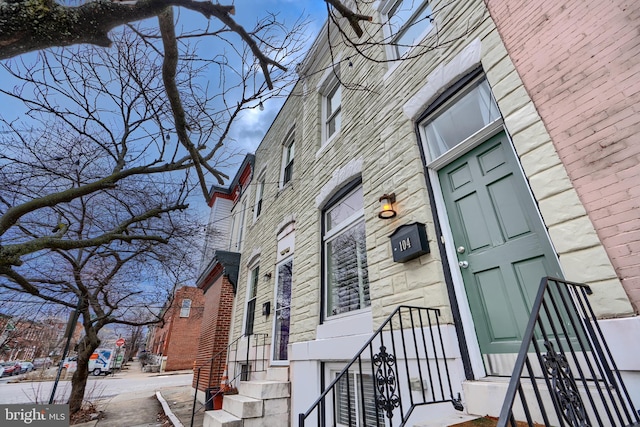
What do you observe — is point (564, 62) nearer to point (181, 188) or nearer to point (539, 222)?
point (539, 222)

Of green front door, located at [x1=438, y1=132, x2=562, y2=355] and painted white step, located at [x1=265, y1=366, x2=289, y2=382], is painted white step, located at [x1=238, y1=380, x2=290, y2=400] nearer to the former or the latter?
painted white step, located at [x1=265, y1=366, x2=289, y2=382]

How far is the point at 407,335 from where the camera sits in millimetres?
2736

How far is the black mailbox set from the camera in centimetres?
277

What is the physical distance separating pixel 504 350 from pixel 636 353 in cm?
79

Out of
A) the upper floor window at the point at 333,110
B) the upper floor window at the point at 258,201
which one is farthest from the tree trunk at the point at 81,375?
the upper floor window at the point at 333,110

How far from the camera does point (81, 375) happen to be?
751 cm

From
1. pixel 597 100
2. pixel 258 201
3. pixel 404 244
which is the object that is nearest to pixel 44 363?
pixel 258 201

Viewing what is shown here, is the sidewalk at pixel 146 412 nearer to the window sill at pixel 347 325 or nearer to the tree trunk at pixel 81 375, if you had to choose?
the tree trunk at pixel 81 375

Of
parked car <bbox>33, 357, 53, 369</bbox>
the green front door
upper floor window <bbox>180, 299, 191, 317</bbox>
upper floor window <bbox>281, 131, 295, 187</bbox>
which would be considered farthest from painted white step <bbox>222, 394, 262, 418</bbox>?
upper floor window <bbox>180, 299, 191, 317</bbox>

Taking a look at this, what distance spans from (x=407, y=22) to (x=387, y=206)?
9.13 feet

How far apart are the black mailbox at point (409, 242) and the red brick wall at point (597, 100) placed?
120 centimetres

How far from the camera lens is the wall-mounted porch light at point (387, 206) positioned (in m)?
3.26

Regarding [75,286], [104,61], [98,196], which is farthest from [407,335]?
[75,286]

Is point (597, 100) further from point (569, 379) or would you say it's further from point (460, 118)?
point (569, 379)
